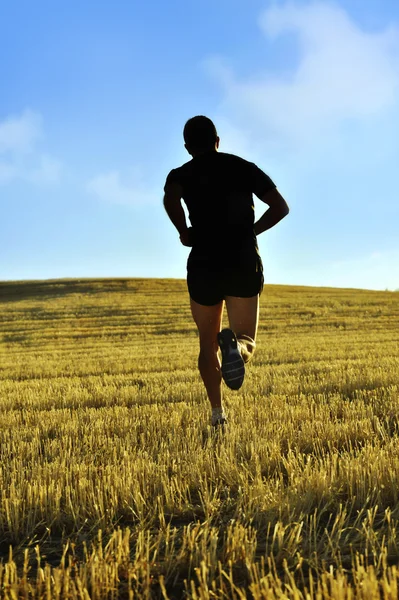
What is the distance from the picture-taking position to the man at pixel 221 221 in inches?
162

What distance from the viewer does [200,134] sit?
13.9 feet

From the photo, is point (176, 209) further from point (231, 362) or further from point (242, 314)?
point (231, 362)

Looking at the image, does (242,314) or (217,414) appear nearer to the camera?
(242,314)

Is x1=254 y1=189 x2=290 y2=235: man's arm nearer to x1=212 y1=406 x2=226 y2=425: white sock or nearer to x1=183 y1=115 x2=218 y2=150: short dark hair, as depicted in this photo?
x1=183 y1=115 x2=218 y2=150: short dark hair

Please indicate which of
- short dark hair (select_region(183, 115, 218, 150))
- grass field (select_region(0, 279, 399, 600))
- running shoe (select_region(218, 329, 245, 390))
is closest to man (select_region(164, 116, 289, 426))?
short dark hair (select_region(183, 115, 218, 150))

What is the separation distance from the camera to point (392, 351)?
12.5m

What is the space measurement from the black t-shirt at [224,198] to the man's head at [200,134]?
134 mm

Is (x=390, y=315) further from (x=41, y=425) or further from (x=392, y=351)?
(x=41, y=425)

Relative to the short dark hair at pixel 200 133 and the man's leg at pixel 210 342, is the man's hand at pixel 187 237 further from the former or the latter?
the short dark hair at pixel 200 133

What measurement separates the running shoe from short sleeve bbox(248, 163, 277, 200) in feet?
3.68

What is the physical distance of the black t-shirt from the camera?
13.5 feet

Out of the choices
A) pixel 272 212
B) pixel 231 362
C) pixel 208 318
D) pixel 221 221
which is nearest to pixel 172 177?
pixel 221 221

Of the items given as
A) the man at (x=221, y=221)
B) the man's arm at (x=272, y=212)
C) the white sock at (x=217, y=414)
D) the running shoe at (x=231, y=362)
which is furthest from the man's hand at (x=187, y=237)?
the white sock at (x=217, y=414)

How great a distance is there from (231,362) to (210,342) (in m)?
0.82
